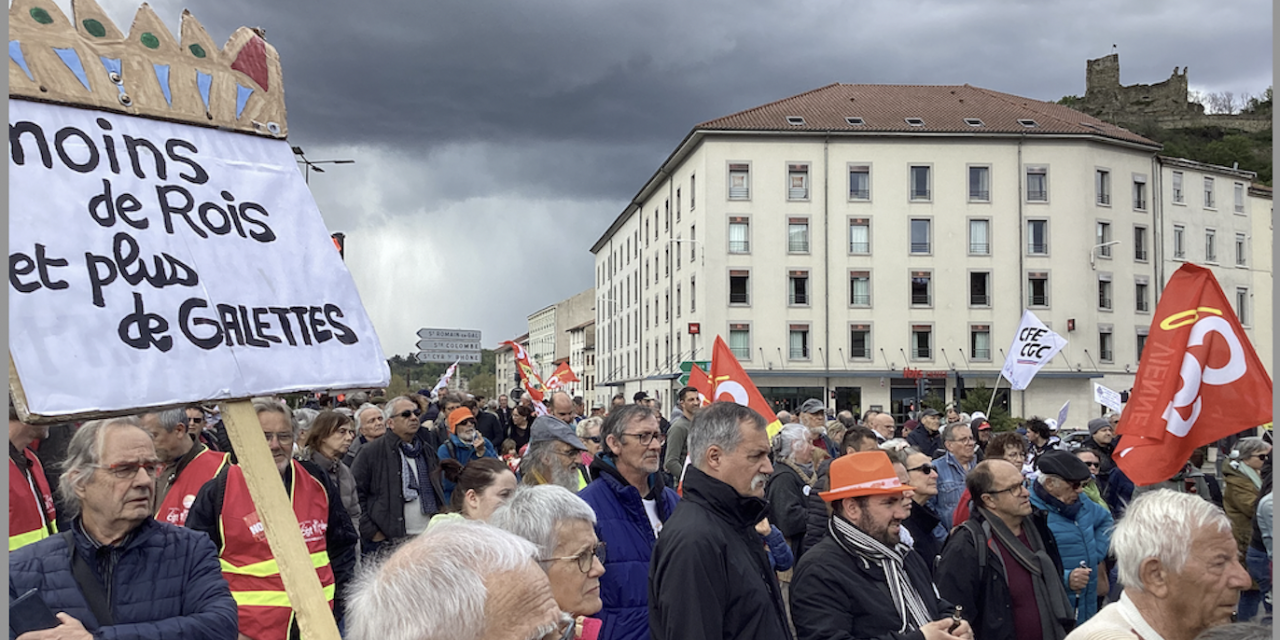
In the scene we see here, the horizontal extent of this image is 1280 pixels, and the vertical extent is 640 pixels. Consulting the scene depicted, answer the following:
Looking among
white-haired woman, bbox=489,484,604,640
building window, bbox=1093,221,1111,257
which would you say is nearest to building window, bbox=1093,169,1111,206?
building window, bbox=1093,221,1111,257

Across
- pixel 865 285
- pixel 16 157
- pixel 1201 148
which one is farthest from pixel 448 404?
pixel 1201 148

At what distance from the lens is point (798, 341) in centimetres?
4941

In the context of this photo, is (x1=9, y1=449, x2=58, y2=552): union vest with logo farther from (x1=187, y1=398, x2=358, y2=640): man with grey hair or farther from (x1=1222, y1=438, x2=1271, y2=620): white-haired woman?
(x1=1222, y1=438, x2=1271, y2=620): white-haired woman

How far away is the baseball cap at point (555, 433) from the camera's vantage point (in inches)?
245

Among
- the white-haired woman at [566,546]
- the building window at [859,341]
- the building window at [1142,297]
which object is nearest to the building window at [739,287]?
the building window at [859,341]

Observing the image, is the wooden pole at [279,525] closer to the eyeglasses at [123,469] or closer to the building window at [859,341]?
the eyeglasses at [123,469]

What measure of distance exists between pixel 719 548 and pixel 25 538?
2.83 meters

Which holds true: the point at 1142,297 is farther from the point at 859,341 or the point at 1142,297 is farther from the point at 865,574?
the point at 865,574

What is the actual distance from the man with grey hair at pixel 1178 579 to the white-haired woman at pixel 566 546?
156 centimetres

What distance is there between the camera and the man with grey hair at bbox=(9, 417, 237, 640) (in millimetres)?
3191

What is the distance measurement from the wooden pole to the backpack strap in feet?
3.48

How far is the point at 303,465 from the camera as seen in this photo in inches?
215

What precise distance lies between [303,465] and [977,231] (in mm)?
48329

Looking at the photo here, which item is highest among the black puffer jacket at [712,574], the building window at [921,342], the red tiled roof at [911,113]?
the red tiled roof at [911,113]
